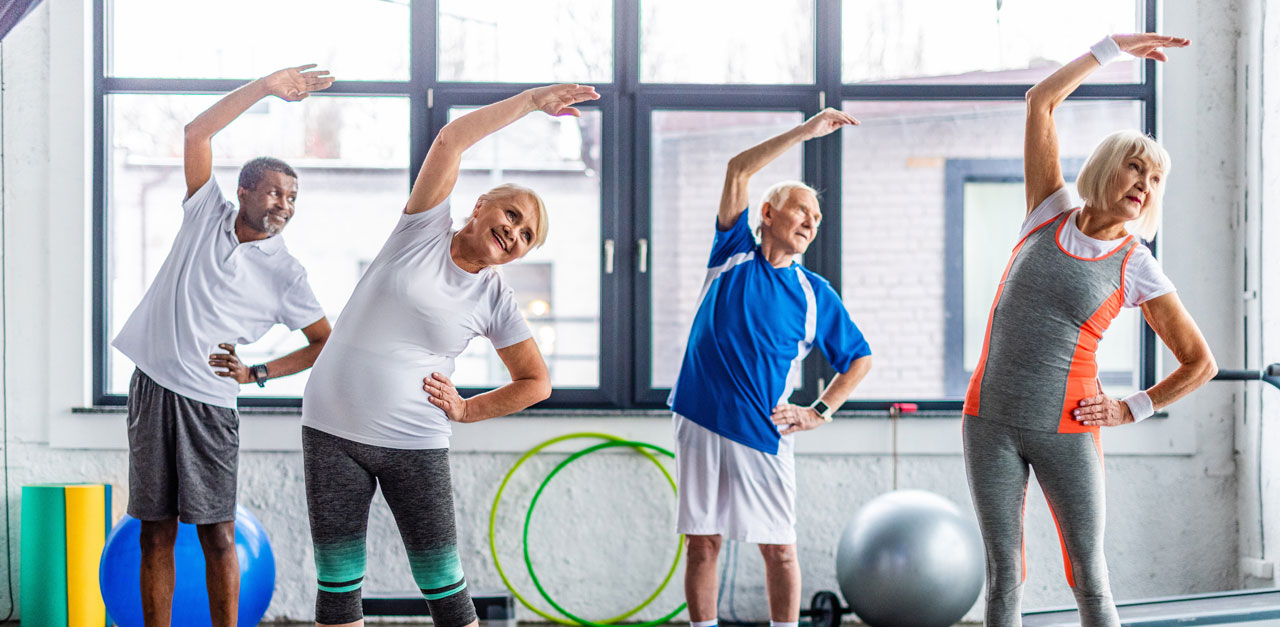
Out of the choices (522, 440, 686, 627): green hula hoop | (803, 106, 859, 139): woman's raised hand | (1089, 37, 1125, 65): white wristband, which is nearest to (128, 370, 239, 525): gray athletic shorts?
(522, 440, 686, 627): green hula hoop

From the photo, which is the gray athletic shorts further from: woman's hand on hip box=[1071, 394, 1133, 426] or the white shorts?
woman's hand on hip box=[1071, 394, 1133, 426]

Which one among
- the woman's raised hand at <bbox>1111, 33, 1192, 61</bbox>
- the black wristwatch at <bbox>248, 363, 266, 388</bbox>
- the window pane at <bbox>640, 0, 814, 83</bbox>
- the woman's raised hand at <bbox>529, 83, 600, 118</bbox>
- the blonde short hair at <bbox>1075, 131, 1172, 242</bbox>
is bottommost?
the black wristwatch at <bbox>248, 363, 266, 388</bbox>

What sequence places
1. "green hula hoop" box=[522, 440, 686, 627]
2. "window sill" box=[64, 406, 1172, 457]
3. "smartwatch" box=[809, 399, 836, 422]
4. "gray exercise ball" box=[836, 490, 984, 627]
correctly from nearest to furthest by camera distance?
"smartwatch" box=[809, 399, 836, 422], "gray exercise ball" box=[836, 490, 984, 627], "green hula hoop" box=[522, 440, 686, 627], "window sill" box=[64, 406, 1172, 457]

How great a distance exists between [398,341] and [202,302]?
0.95 meters

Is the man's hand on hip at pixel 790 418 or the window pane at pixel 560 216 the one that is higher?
the window pane at pixel 560 216

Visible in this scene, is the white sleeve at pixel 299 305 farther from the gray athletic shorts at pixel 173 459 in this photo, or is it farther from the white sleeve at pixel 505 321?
the white sleeve at pixel 505 321

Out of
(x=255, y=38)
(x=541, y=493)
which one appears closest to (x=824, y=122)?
(x=541, y=493)

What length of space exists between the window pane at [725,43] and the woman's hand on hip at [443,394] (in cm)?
189

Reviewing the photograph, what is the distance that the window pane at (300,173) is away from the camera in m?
3.64

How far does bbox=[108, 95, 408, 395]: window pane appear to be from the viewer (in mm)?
3639

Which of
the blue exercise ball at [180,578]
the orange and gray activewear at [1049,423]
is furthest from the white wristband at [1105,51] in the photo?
the blue exercise ball at [180,578]

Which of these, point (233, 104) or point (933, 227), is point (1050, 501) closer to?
point (933, 227)

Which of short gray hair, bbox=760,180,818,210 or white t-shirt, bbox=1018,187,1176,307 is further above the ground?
short gray hair, bbox=760,180,818,210

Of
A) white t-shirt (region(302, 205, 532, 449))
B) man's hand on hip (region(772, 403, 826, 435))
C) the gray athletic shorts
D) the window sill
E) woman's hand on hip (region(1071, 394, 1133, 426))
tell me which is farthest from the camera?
the window sill
